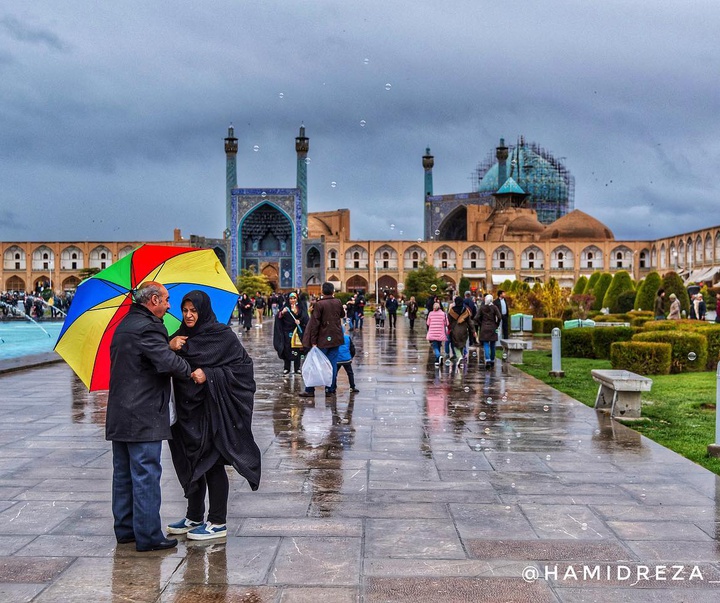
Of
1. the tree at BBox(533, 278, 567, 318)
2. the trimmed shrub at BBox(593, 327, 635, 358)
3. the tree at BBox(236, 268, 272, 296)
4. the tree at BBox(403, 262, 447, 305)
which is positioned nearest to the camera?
the trimmed shrub at BBox(593, 327, 635, 358)

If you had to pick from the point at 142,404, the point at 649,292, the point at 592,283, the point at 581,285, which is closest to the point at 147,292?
the point at 142,404

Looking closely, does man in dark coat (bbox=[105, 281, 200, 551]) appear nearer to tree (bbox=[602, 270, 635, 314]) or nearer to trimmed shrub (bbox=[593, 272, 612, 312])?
tree (bbox=[602, 270, 635, 314])

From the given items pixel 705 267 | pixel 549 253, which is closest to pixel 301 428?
pixel 705 267

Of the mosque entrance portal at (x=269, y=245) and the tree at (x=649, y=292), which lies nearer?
the tree at (x=649, y=292)

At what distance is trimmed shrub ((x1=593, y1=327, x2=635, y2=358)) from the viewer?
1240cm

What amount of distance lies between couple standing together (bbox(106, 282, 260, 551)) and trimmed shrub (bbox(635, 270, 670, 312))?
60.1 ft

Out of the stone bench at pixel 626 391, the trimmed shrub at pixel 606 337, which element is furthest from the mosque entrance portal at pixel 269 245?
the stone bench at pixel 626 391

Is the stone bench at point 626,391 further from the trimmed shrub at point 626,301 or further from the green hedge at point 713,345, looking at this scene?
the trimmed shrub at point 626,301

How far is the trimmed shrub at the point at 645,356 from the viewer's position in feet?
32.5

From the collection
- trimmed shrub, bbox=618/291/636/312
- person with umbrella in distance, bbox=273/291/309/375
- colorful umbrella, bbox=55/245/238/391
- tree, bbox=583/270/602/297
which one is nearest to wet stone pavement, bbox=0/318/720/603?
colorful umbrella, bbox=55/245/238/391

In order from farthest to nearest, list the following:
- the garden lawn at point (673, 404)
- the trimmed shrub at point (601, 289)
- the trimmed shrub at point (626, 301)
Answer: the trimmed shrub at point (601, 289) → the trimmed shrub at point (626, 301) → the garden lawn at point (673, 404)

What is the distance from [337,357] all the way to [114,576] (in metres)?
5.07

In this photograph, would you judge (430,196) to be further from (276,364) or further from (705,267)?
(276,364)

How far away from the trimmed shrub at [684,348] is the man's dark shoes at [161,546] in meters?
8.41
